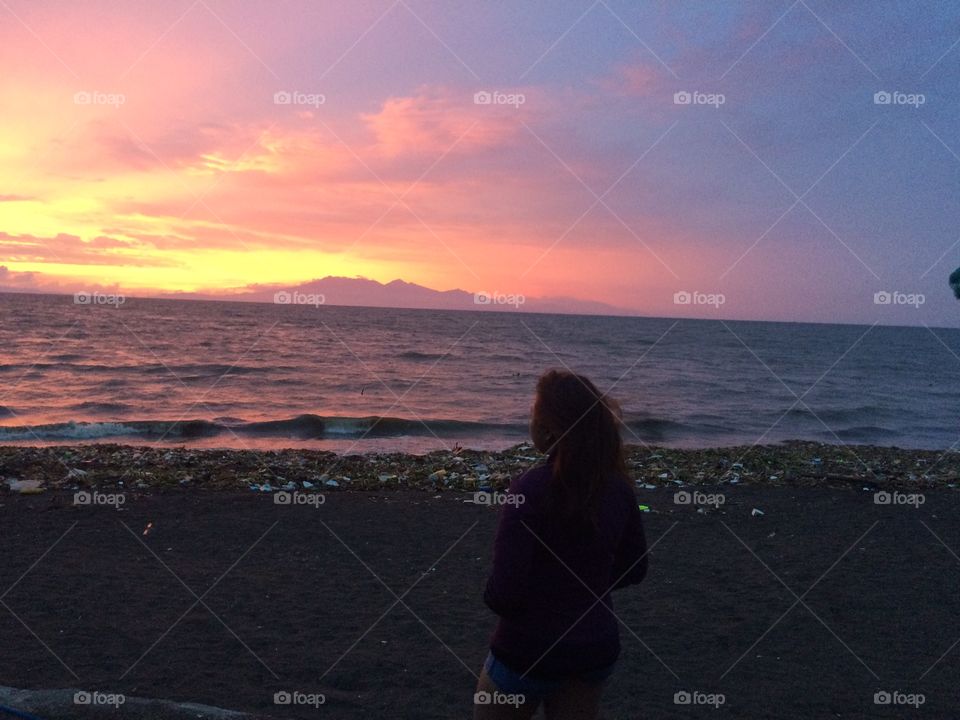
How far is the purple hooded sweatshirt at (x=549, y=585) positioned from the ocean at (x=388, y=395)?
5824 mm

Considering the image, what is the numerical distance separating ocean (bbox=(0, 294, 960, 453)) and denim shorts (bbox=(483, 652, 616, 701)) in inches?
230

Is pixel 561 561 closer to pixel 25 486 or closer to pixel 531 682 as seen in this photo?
pixel 531 682

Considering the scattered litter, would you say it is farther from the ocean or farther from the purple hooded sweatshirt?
the purple hooded sweatshirt

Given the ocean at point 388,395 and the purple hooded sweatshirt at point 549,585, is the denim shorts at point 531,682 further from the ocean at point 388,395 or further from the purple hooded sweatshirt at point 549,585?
the ocean at point 388,395

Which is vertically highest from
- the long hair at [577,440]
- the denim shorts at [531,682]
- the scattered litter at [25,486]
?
the long hair at [577,440]

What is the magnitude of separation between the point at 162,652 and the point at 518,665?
3.57 metres

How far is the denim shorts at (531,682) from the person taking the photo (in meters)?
2.24

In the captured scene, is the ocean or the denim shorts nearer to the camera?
the denim shorts

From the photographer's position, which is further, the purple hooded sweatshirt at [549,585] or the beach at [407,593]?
the beach at [407,593]

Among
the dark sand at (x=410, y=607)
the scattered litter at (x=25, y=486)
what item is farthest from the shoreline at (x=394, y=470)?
the dark sand at (x=410, y=607)

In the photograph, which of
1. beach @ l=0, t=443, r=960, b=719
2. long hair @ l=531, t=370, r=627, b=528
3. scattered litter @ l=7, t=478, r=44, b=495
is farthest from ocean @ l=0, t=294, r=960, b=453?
scattered litter @ l=7, t=478, r=44, b=495

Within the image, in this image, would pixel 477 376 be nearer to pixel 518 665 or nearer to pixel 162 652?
pixel 162 652

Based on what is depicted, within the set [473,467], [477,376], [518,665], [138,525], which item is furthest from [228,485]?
[477,376]

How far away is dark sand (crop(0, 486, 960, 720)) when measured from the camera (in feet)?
15.0
